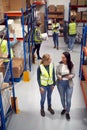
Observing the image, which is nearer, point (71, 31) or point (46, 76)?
point (46, 76)

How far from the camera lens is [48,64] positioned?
4.41 meters

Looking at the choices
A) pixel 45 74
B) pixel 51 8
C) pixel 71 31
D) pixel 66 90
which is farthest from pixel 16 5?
pixel 51 8

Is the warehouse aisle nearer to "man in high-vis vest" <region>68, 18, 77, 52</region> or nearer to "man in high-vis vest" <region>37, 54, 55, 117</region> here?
"man in high-vis vest" <region>37, 54, 55, 117</region>

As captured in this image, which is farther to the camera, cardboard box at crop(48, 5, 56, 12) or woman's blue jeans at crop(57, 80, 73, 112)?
cardboard box at crop(48, 5, 56, 12)

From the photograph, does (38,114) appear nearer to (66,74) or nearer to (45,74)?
(45,74)

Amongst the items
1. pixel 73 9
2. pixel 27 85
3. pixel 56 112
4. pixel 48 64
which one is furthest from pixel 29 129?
pixel 73 9

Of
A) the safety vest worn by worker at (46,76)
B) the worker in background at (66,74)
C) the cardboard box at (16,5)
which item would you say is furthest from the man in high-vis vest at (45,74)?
the cardboard box at (16,5)

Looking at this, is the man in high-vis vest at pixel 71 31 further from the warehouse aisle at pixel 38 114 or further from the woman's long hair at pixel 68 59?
the woman's long hair at pixel 68 59

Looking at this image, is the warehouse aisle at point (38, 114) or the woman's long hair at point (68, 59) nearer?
the woman's long hair at point (68, 59)

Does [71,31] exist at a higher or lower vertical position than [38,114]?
higher

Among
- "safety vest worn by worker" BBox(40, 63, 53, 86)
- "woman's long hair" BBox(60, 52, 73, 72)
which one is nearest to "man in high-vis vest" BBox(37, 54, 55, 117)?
"safety vest worn by worker" BBox(40, 63, 53, 86)

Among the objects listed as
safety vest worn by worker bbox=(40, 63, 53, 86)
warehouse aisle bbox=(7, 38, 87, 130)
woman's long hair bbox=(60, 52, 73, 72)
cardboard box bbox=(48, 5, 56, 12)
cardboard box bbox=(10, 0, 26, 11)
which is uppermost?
cardboard box bbox=(48, 5, 56, 12)

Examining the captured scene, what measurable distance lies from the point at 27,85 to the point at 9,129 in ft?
7.47

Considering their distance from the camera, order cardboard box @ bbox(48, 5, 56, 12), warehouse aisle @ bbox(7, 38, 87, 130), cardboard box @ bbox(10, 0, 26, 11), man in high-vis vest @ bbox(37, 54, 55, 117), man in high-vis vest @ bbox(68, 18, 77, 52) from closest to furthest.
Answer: man in high-vis vest @ bbox(37, 54, 55, 117), warehouse aisle @ bbox(7, 38, 87, 130), cardboard box @ bbox(10, 0, 26, 11), man in high-vis vest @ bbox(68, 18, 77, 52), cardboard box @ bbox(48, 5, 56, 12)
